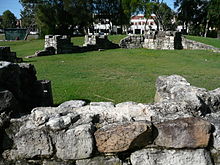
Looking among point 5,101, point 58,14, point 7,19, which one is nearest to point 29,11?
point 58,14

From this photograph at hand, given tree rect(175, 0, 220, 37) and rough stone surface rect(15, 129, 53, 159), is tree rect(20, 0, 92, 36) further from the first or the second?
rough stone surface rect(15, 129, 53, 159)

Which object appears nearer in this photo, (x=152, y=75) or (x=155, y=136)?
(x=155, y=136)

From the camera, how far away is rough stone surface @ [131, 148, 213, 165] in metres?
2.78

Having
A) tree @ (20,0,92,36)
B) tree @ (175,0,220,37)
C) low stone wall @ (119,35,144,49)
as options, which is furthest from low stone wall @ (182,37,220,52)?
tree @ (175,0,220,37)

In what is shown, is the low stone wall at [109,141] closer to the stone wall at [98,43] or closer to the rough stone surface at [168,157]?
the rough stone surface at [168,157]

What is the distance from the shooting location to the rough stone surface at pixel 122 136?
273 centimetres

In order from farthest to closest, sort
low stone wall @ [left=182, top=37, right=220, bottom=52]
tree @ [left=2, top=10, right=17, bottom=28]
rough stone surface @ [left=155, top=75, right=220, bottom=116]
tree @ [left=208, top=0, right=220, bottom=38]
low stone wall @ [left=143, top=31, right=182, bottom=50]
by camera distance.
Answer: tree @ [left=2, top=10, right=17, bottom=28] < tree @ [left=208, top=0, right=220, bottom=38] < low stone wall @ [left=143, top=31, right=182, bottom=50] < low stone wall @ [left=182, top=37, right=220, bottom=52] < rough stone surface @ [left=155, top=75, right=220, bottom=116]

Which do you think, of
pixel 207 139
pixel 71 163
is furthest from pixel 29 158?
pixel 207 139

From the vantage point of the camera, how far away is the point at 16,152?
111 inches

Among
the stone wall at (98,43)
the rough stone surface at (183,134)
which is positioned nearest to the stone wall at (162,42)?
the stone wall at (98,43)

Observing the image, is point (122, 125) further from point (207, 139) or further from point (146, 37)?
point (146, 37)

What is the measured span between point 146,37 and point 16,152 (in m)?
24.8

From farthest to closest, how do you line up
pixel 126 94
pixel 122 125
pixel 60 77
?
pixel 60 77
pixel 126 94
pixel 122 125

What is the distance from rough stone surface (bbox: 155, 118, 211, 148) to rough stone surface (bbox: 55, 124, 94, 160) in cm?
79
